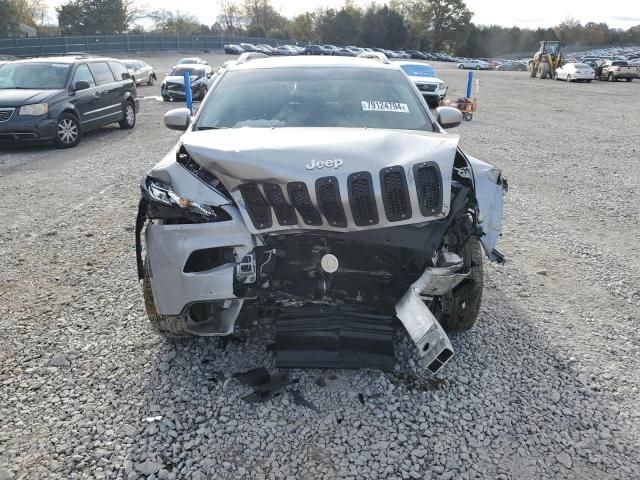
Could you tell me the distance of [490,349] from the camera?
3.46 m

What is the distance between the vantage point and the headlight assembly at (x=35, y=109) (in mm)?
9703

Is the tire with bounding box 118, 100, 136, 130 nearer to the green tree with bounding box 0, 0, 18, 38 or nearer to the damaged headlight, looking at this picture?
the damaged headlight

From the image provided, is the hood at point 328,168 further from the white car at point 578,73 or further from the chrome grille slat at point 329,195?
the white car at point 578,73

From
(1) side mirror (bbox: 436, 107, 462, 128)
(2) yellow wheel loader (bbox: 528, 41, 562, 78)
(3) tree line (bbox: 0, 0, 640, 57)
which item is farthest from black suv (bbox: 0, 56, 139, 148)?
(3) tree line (bbox: 0, 0, 640, 57)

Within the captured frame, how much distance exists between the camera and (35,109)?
385 inches

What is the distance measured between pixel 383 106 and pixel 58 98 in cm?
851

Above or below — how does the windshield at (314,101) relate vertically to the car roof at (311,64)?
below

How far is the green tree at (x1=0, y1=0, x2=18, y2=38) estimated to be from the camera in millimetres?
51062

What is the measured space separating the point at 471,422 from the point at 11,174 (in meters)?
8.29

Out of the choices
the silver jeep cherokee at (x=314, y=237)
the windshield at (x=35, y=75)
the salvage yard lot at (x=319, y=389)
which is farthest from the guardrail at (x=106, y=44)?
the silver jeep cherokee at (x=314, y=237)

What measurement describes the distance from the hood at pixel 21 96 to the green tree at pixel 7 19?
168 feet

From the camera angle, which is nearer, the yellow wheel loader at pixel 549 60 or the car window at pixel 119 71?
the car window at pixel 119 71

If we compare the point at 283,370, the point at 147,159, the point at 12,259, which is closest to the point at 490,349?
the point at 283,370

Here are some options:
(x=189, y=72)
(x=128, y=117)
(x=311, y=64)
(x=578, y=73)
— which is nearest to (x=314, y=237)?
(x=311, y=64)
